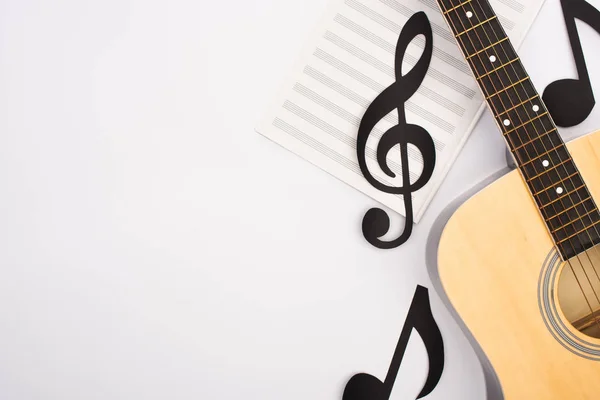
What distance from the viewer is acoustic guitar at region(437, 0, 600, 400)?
83cm

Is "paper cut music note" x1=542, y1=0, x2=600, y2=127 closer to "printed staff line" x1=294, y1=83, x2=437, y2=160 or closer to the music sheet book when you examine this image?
the music sheet book

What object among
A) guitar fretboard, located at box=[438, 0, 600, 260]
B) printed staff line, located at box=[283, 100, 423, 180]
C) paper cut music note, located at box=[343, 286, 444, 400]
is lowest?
paper cut music note, located at box=[343, 286, 444, 400]

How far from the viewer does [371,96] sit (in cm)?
97

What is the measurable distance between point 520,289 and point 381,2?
0.52 m

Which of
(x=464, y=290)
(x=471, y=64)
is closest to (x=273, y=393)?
(x=464, y=290)

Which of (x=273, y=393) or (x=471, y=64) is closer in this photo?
(x=471, y=64)

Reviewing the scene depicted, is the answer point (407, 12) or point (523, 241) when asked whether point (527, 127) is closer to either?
point (523, 241)

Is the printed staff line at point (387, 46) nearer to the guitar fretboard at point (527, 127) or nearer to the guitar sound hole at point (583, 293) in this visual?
the guitar fretboard at point (527, 127)

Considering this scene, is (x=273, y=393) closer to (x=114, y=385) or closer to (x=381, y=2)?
(x=114, y=385)

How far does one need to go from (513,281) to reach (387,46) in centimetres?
43

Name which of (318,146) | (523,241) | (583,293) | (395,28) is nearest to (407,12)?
(395,28)

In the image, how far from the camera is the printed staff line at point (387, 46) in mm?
960

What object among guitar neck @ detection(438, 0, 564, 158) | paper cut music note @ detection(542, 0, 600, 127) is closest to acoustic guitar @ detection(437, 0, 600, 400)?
guitar neck @ detection(438, 0, 564, 158)

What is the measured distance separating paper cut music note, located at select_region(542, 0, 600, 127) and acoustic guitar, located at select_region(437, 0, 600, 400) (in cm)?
13
